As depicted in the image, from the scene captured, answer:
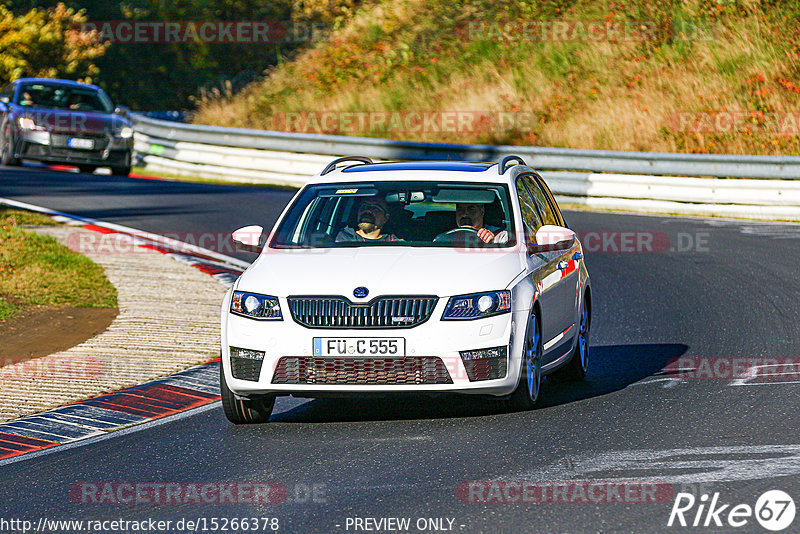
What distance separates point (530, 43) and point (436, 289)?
89.1 ft

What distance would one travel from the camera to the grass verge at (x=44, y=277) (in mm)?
12875

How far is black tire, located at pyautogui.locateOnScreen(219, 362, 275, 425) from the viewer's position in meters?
8.31

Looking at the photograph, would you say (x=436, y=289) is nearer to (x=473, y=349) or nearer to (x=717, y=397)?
(x=473, y=349)

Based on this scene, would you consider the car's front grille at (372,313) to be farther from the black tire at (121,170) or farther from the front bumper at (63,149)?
the black tire at (121,170)

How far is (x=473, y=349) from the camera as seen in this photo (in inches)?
311

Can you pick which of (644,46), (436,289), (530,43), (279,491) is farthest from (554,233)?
(530,43)

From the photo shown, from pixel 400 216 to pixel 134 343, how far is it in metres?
3.03

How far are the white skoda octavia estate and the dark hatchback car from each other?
17204 millimetres

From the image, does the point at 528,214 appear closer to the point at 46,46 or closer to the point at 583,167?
the point at 583,167

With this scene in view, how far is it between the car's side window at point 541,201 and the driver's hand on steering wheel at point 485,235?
0.94 metres

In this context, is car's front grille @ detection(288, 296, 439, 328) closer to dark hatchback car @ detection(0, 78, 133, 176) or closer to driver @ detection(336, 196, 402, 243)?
driver @ detection(336, 196, 402, 243)

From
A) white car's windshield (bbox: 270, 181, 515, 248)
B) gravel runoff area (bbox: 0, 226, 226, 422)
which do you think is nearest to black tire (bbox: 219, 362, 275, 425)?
white car's windshield (bbox: 270, 181, 515, 248)

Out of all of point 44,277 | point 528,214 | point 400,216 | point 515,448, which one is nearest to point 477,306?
point 515,448

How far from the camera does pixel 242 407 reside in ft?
27.5
